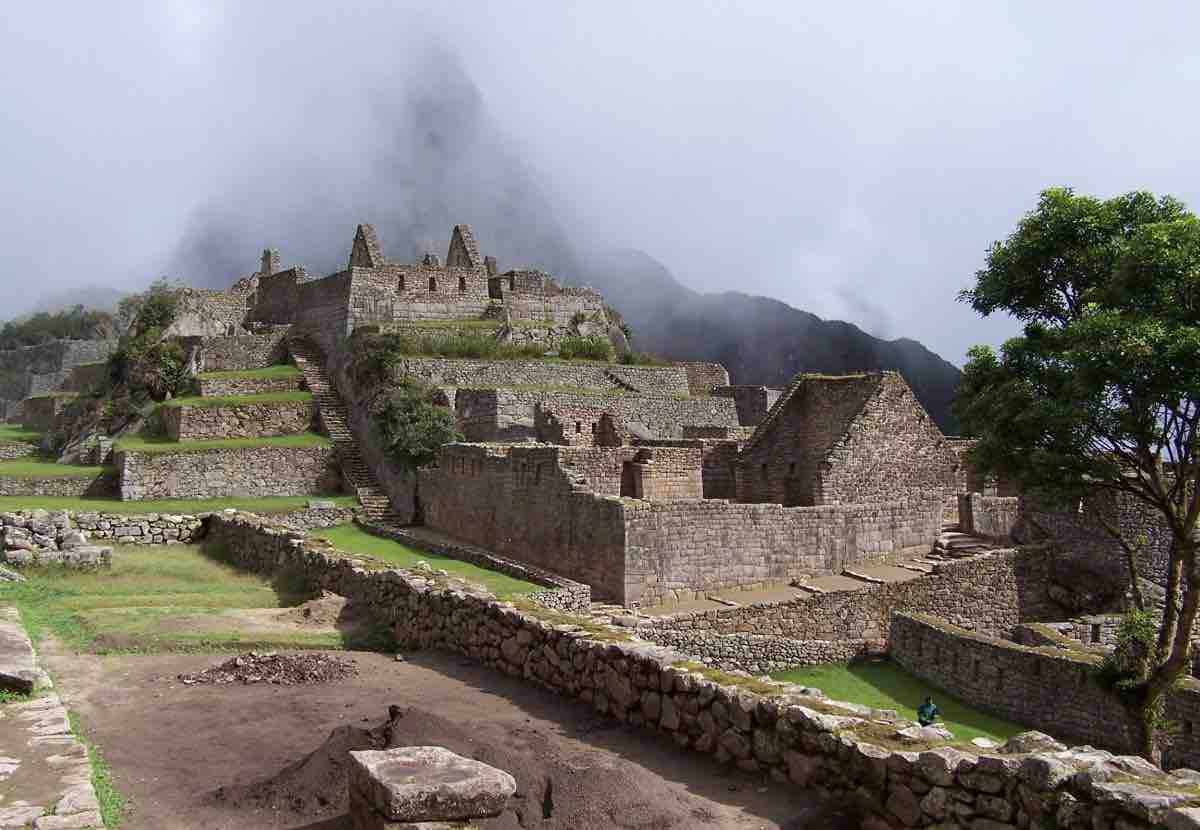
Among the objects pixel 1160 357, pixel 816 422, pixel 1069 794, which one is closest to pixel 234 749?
pixel 1069 794

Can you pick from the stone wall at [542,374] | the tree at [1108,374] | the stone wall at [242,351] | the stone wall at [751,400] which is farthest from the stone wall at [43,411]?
the tree at [1108,374]

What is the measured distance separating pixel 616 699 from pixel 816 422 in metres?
15.6

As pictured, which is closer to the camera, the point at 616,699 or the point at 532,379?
the point at 616,699

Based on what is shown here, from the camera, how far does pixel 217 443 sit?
2616cm

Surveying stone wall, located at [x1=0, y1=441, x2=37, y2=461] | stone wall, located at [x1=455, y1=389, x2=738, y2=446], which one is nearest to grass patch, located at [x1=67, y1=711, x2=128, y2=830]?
stone wall, located at [x1=455, y1=389, x2=738, y2=446]

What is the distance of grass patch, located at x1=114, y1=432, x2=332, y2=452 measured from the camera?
82.9 ft

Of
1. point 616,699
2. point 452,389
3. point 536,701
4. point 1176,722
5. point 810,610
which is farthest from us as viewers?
point 452,389

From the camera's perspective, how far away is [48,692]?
8.03 meters

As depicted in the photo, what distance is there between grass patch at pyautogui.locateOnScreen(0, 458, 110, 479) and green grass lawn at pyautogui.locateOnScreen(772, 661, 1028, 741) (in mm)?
18724

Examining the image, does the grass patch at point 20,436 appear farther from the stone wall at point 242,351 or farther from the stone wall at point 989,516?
the stone wall at point 989,516

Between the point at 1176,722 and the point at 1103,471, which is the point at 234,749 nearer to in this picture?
the point at 1103,471

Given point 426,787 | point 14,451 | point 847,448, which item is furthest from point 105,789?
point 14,451

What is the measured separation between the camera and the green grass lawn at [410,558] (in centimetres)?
1522

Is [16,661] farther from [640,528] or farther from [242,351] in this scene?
[242,351]
